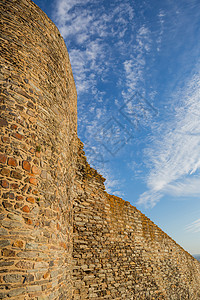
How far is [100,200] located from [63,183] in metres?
2.86

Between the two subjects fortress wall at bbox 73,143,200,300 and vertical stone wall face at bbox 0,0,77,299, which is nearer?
vertical stone wall face at bbox 0,0,77,299

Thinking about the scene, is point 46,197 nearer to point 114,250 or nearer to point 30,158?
point 30,158

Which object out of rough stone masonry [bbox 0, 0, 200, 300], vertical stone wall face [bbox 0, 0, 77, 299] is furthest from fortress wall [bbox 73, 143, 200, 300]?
vertical stone wall face [bbox 0, 0, 77, 299]

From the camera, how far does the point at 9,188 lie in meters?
2.88

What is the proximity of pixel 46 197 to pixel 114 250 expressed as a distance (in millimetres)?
4546

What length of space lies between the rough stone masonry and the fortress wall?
32mm

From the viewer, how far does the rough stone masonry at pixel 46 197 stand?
285cm

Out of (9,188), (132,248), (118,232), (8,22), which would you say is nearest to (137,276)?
(132,248)

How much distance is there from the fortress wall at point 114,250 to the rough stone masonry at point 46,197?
3 cm

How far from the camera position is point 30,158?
133 inches

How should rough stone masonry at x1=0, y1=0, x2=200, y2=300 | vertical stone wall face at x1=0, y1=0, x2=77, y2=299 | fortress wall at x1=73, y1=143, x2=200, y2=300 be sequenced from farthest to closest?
1. fortress wall at x1=73, y1=143, x2=200, y2=300
2. rough stone masonry at x1=0, y1=0, x2=200, y2=300
3. vertical stone wall face at x1=0, y1=0, x2=77, y2=299

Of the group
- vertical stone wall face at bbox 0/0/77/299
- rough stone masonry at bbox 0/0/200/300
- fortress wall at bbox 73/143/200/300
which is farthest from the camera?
fortress wall at bbox 73/143/200/300

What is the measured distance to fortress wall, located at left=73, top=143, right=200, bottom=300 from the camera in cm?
575

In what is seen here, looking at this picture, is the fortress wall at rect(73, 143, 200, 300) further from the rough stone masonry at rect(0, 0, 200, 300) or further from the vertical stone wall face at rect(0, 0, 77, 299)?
the vertical stone wall face at rect(0, 0, 77, 299)
